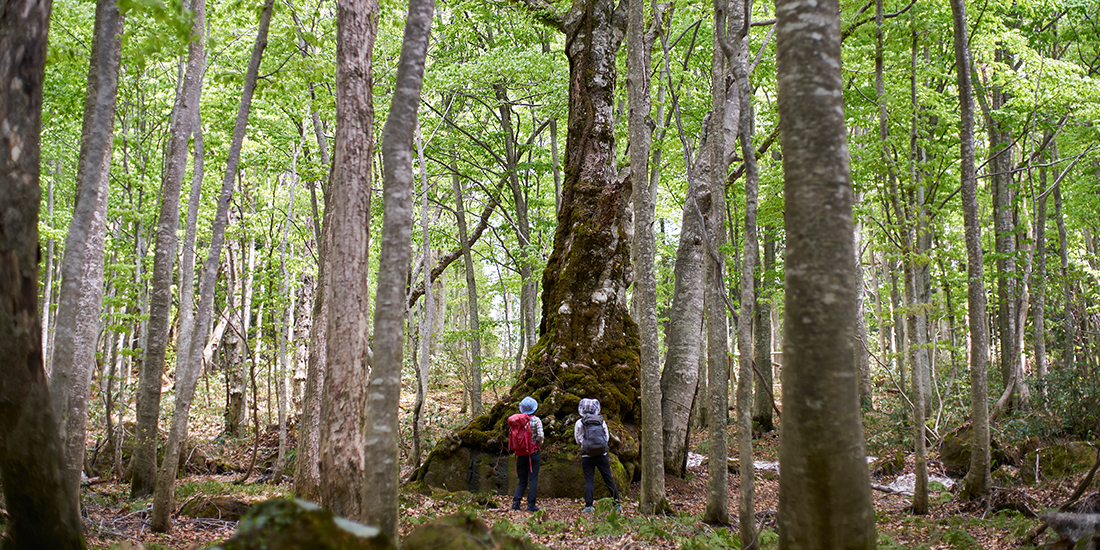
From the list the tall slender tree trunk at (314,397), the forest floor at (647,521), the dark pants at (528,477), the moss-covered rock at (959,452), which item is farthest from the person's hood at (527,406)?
the moss-covered rock at (959,452)

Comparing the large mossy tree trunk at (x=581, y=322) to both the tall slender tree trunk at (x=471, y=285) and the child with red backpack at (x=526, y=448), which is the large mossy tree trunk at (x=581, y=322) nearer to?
the child with red backpack at (x=526, y=448)

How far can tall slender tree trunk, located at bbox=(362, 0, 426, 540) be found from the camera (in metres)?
3.54

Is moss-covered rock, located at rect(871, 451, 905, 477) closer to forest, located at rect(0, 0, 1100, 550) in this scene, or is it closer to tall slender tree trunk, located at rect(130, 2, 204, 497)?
forest, located at rect(0, 0, 1100, 550)

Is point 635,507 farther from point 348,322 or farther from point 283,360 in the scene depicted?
point 283,360

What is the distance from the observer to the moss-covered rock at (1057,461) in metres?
7.84

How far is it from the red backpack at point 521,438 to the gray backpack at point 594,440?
70 centimetres

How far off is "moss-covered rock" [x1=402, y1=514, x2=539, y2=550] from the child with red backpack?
5061mm

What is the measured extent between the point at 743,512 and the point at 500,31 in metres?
12.9

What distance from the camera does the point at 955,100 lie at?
36.3ft

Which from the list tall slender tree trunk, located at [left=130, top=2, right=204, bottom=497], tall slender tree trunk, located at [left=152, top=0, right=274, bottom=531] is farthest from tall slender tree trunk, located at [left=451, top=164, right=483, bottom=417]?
tall slender tree trunk, located at [left=130, top=2, right=204, bottom=497]

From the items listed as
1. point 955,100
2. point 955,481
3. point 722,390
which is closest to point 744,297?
point 722,390

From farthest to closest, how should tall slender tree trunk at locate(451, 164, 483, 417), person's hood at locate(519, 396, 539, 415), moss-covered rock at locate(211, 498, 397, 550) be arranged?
tall slender tree trunk at locate(451, 164, 483, 417), person's hood at locate(519, 396, 539, 415), moss-covered rock at locate(211, 498, 397, 550)

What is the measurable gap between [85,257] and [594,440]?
5.91 meters

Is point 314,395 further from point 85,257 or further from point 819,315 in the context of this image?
point 819,315
